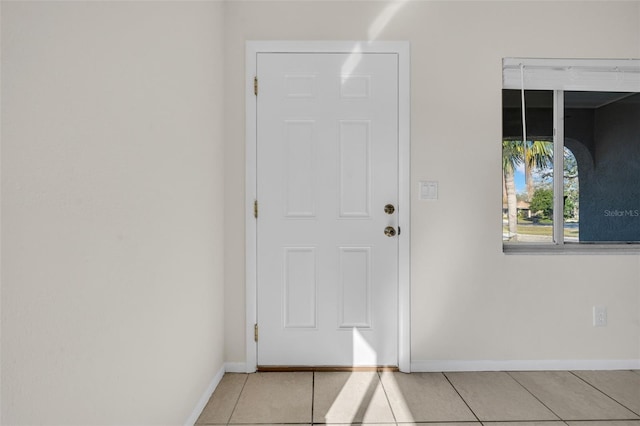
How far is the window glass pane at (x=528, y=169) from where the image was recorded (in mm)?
2205

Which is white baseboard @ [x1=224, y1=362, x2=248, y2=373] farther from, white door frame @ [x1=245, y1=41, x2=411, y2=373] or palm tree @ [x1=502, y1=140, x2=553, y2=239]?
palm tree @ [x1=502, y1=140, x2=553, y2=239]

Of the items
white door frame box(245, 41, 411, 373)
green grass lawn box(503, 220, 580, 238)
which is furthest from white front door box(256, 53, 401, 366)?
green grass lawn box(503, 220, 580, 238)

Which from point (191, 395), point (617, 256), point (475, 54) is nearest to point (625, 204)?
point (617, 256)

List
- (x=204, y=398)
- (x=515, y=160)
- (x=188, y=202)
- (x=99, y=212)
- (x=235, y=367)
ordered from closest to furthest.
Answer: (x=99, y=212)
(x=188, y=202)
(x=204, y=398)
(x=235, y=367)
(x=515, y=160)

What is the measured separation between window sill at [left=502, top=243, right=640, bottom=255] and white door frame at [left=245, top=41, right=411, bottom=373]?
0.72 m

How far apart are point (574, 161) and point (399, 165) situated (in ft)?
4.07

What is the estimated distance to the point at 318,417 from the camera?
166 cm

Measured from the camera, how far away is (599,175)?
2266mm

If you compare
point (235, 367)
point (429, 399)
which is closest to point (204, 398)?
point (235, 367)

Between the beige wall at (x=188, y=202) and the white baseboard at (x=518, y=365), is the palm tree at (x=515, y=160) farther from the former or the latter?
the white baseboard at (x=518, y=365)

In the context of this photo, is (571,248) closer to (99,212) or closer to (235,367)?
(235,367)

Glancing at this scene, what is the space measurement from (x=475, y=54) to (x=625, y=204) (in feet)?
4.84

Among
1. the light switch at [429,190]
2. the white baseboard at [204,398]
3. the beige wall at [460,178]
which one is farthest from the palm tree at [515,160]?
the white baseboard at [204,398]

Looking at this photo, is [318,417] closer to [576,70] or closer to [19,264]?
[19,264]
